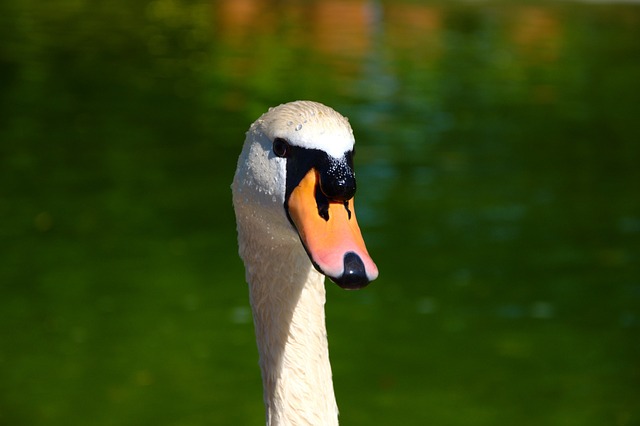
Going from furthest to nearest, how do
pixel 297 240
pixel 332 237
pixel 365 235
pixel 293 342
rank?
pixel 365 235
pixel 293 342
pixel 297 240
pixel 332 237

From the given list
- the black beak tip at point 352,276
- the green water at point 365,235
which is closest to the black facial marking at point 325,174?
the black beak tip at point 352,276

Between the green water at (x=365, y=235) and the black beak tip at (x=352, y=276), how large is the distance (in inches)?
137

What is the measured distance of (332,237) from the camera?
2.85m

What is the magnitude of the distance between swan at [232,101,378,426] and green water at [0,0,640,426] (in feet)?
9.43

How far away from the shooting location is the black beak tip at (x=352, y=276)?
272 cm

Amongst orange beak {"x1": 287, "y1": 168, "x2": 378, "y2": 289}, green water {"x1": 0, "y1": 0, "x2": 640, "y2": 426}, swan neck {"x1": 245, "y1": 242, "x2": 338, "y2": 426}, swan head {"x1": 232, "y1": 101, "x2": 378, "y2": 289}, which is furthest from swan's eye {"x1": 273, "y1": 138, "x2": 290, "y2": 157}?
green water {"x1": 0, "y1": 0, "x2": 640, "y2": 426}

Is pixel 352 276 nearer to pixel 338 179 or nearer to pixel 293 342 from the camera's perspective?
pixel 338 179

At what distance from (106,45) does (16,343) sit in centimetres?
1323

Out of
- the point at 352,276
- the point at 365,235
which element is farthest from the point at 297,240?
the point at 365,235

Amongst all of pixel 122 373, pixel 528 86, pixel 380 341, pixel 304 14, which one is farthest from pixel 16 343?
pixel 304 14

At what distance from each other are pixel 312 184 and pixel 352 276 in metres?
0.32

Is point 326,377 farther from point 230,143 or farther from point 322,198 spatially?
point 230,143

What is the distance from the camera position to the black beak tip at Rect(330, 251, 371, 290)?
2.72m

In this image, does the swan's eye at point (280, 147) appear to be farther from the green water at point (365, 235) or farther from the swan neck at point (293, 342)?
the green water at point (365, 235)
